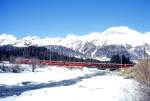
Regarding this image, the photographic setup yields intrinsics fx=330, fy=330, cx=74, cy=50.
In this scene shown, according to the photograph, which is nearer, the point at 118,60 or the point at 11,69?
the point at 11,69

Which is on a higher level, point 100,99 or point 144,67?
point 144,67

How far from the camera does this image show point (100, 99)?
34.8 meters

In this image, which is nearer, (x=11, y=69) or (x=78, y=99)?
(x=78, y=99)

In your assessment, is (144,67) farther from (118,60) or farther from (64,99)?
(118,60)

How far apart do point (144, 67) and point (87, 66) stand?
14692 centimetres

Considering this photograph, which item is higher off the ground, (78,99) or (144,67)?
(144,67)

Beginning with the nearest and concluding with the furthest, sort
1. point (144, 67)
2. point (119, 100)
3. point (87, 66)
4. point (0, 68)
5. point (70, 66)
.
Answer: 1. point (119, 100)
2. point (144, 67)
3. point (0, 68)
4. point (70, 66)
5. point (87, 66)

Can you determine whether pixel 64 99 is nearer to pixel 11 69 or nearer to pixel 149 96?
pixel 149 96

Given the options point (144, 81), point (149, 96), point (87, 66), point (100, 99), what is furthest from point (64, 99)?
point (87, 66)

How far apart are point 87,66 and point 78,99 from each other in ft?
480

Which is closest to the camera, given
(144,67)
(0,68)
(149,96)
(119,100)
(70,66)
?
(149,96)

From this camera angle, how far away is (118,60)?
190125mm

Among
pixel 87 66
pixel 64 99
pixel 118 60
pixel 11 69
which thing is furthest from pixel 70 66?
pixel 64 99

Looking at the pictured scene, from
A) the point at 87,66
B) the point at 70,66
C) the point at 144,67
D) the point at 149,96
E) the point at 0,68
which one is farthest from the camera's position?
the point at 87,66
